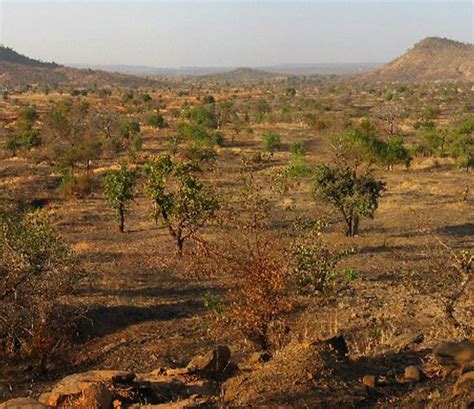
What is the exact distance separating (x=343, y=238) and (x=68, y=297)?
14.1 metres

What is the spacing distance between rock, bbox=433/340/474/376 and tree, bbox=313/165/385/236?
52.1 feet

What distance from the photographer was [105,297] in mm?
20359

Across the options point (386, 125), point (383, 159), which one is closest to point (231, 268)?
point (383, 159)

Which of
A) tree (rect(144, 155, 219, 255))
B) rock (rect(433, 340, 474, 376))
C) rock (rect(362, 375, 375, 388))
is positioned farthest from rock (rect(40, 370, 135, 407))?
tree (rect(144, 155, 219, 255))

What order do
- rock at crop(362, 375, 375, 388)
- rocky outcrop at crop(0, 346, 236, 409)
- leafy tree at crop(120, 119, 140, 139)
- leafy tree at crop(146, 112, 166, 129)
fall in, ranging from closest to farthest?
rocky outcrop at crop(0, 346, 236, 409) < rock at crop(362, 375, 375, 388) < leafy tree at crop(120, 119, 140, 139) < leafy tree at crop(146, 112, 166, 129)

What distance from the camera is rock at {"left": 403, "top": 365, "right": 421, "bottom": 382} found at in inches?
407

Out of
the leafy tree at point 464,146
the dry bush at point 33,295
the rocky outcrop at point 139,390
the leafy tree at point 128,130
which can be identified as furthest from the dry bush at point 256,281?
the leafy tree at point 128,130

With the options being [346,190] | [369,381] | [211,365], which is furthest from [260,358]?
[346,190]

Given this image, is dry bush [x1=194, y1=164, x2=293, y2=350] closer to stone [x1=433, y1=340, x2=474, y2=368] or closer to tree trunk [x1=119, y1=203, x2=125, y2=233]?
stone [x1=433, y1=340, x2=474, y2=368]

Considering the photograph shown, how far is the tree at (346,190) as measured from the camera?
2644 centimetres

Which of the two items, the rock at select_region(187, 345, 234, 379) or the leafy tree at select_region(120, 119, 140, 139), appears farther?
the leafy tree at select_region(120, 119, 140, 139)

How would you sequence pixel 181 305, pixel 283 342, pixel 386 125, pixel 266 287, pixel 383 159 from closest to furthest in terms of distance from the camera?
pixel 266 287, pixel 283 342, pixel 181 305, pixel 383 159, pixel 386 125

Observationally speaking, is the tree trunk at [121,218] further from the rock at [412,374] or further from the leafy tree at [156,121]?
the leafy tree at [156,121]

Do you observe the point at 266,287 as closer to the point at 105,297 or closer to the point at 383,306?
the point at 383,306
